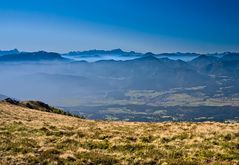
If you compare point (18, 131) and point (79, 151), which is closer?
point (79, 151)

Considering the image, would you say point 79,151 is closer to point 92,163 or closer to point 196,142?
point 92,163

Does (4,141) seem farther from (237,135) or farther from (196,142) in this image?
(237,135)

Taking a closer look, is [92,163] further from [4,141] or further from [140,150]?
[4,141]

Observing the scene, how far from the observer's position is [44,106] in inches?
3991

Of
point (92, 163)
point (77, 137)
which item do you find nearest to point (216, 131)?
point (77, 137)

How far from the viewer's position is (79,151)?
24500mm

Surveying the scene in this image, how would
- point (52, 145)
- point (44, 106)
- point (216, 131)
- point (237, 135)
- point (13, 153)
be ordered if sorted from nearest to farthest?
1. point (13, 153)
2. point (52, 145)
3. point (237, 135)
4. point (216, 131)
5. point (44, 106)

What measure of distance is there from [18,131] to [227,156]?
60.7 feet

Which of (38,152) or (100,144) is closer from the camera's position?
(38,152)

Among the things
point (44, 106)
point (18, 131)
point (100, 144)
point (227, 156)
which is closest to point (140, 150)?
point (100, 144)

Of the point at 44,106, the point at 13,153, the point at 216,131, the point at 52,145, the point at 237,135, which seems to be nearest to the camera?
the point at 13,153

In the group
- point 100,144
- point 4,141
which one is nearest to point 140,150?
point 100,144

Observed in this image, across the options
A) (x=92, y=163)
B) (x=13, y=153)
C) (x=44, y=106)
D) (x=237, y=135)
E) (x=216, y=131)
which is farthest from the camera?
(x=44, y=106)

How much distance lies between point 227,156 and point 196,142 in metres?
4.62
